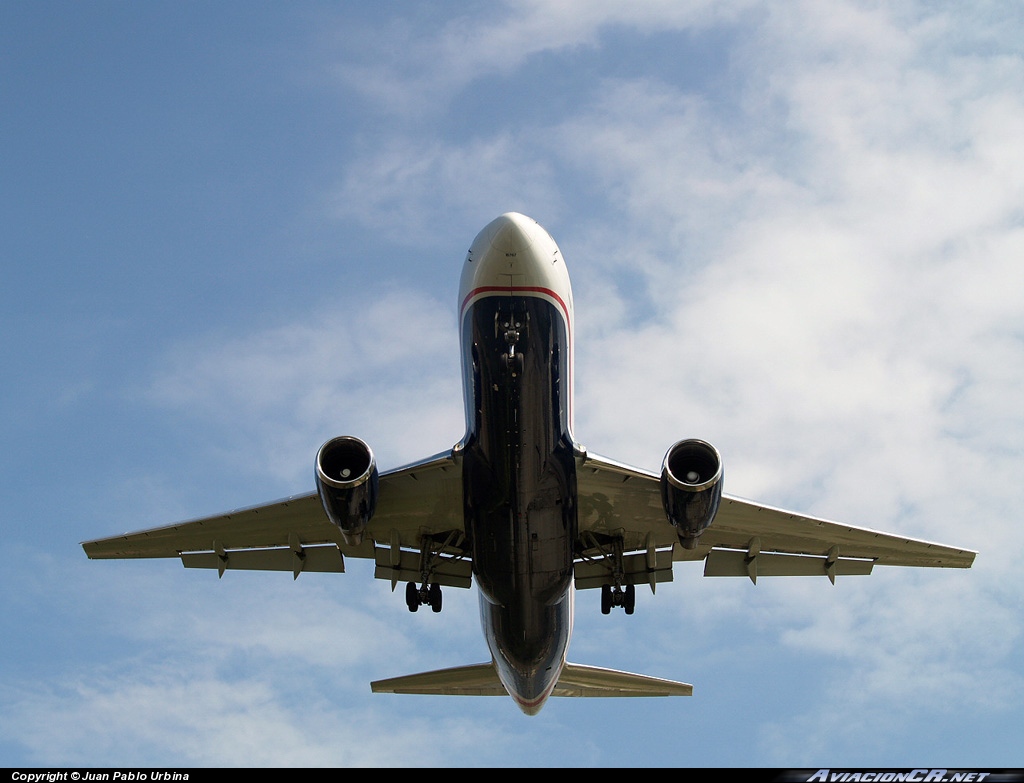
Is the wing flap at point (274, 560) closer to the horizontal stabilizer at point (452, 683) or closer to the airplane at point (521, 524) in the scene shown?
the airplane at point (521, 524)

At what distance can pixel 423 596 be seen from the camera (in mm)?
22781

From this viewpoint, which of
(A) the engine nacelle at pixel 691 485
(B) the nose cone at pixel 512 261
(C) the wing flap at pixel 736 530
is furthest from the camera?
(C) the wing flap at pixel 736 530

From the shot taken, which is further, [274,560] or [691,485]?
[274,560]

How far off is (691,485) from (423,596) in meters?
7.05

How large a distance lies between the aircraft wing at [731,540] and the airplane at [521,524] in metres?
0.04

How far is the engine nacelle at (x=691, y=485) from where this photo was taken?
18.7 meters

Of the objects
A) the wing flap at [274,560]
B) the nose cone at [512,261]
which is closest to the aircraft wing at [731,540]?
the nose cone at [512,261]

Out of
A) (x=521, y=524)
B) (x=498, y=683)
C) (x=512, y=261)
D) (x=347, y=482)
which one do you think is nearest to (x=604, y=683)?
(x=498, y=683)

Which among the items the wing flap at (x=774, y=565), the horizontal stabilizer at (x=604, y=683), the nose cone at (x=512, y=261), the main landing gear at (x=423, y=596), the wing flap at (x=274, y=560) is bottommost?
the horizontal stabilizer at (x=604, y=683)

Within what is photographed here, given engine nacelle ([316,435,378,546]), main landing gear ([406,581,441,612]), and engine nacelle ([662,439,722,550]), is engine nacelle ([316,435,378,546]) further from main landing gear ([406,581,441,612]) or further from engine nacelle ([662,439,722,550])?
engine nacelle ([662,439,722,550])

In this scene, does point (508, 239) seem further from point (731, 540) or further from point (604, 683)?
point (604, 683)

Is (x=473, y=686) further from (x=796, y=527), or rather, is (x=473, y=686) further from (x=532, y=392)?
(x=532, y=392)

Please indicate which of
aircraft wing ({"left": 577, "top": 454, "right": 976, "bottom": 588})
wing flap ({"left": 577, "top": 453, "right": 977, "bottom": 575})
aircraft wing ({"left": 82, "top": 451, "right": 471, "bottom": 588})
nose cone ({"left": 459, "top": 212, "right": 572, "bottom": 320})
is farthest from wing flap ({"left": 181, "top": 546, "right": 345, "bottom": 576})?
nose cone ({"left": 459, "top": 212, "right": 572, "bottom": 320})
